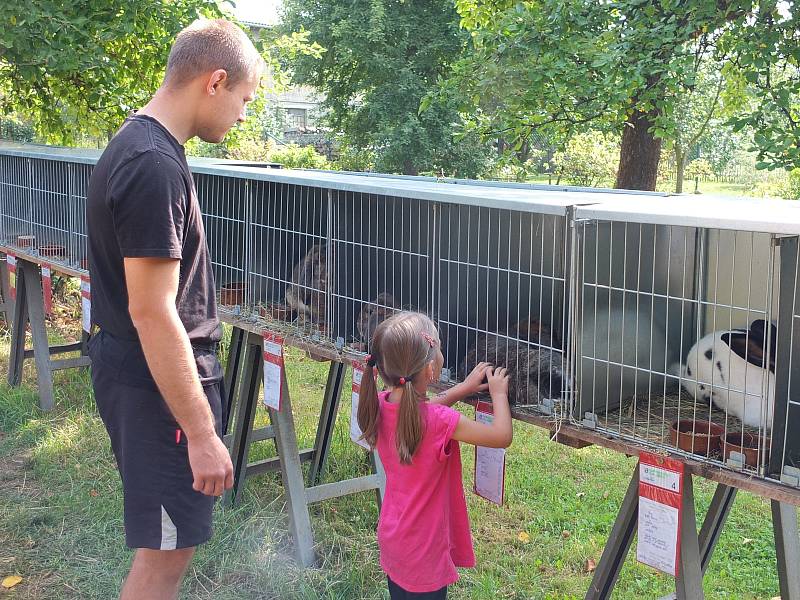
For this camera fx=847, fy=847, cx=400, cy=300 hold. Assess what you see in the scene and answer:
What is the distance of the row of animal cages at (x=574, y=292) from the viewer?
7.46ft

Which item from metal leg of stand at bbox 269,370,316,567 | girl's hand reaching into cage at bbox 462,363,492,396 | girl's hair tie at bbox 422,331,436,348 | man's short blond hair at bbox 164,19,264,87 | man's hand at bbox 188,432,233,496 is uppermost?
man's short blond hair at bbox 164,19,264,87

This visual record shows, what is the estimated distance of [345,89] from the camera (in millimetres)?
24750

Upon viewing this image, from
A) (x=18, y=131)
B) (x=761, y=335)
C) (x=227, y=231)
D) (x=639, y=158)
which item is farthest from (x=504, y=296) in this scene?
(x=18, y=131)

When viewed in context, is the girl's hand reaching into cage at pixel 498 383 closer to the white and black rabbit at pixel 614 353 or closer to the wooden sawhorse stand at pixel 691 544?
the white and black rabbit at pixel 614 353

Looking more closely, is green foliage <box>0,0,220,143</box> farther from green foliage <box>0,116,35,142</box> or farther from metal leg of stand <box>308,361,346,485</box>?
green foliage <box>0,116,35,142</box>

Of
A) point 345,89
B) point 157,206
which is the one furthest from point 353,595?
point 345,89

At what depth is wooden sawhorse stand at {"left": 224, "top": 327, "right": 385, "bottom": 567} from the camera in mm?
4035

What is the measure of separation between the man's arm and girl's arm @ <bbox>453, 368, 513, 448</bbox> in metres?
0.74

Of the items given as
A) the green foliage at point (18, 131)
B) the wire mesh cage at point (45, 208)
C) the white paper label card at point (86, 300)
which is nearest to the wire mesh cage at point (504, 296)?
the wire mesh cage at point (45, 208)

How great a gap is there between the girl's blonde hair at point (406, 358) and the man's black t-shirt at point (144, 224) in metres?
0.53

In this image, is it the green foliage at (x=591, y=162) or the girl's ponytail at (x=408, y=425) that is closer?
the girl's ponytail at (x=408, y=425)

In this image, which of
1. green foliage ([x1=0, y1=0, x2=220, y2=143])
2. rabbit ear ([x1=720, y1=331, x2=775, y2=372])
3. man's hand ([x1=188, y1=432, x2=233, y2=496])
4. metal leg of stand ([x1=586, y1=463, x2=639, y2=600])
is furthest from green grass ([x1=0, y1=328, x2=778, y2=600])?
green foliage ([x1=0, y1=0, x2=220, y2=143])

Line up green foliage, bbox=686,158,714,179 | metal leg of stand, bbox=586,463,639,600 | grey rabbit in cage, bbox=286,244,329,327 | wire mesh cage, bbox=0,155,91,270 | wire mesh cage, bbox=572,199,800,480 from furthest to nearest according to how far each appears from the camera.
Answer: green foliage, bbox=686,158,714,179 < wire mesh cage, bbox=0,155,91,270 < grey rabbit in cage, bbox=286,244,329,327 < metal leg of stand, bbox=586,463,639,600 < wire mesh cage, bbox=572,199,800,480

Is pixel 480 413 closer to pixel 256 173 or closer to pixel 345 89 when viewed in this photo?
pixel 256 173
